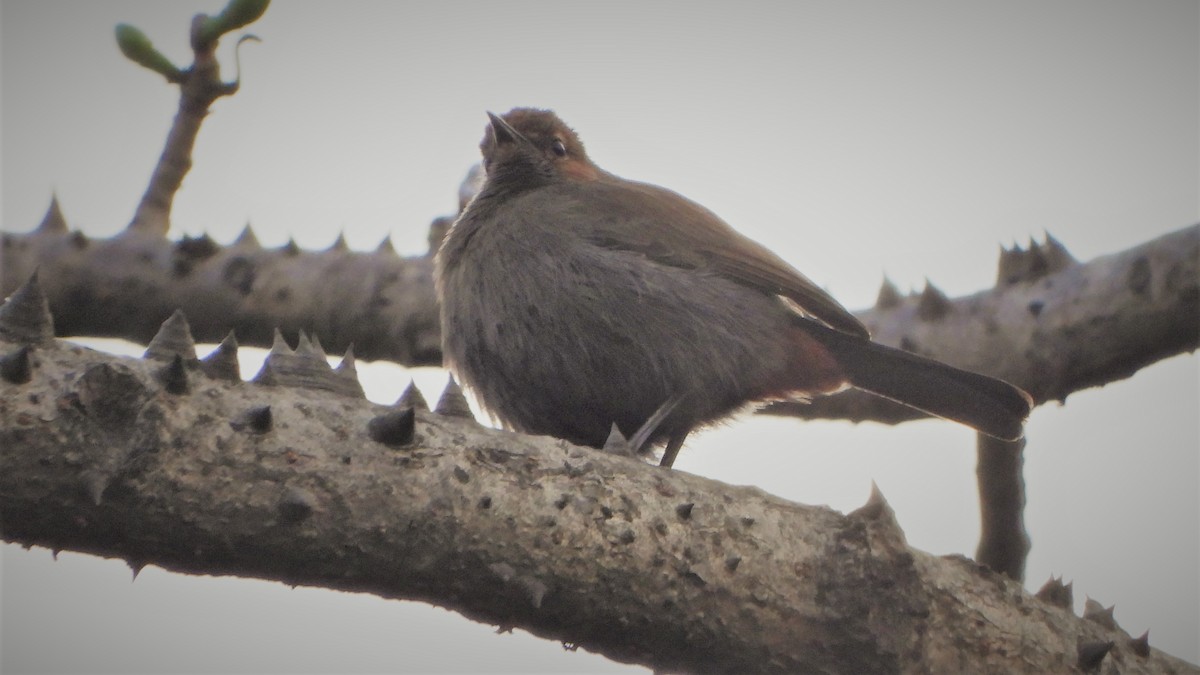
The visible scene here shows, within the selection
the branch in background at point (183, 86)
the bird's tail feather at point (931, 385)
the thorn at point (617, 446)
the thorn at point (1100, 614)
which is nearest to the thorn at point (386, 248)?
the branch in background at point (183, 86)

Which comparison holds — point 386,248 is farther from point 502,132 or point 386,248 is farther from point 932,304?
point 932,304

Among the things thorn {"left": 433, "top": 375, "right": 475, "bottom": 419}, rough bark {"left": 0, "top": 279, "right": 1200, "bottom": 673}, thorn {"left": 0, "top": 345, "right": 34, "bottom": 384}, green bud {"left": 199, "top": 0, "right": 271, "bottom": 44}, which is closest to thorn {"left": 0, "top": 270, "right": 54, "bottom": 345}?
rough bark {"left": 0, "top": 279, "right": 1200, "bottom": 673}

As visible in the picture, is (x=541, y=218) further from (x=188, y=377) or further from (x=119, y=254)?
(x=188, y=377)

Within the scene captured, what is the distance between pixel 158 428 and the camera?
6.81 feet

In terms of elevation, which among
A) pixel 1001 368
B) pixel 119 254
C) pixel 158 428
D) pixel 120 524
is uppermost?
pixel 1001 368

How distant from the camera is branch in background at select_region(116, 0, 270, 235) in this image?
4.07 metres

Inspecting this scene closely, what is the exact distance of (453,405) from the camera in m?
2.48

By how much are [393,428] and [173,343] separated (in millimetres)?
447

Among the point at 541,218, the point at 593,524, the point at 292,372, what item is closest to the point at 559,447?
the point at 593,524

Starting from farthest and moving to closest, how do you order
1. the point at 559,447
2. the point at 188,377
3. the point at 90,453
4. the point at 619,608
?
the point at 559,447 < the point at 619,608 < the point at 188,377 < the point at 90,453

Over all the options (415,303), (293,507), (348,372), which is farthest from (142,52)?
(293,507)

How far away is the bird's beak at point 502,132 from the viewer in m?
5.43

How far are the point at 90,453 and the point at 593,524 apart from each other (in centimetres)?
93

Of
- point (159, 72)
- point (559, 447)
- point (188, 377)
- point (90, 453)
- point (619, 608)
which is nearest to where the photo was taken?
point (90, 453)
